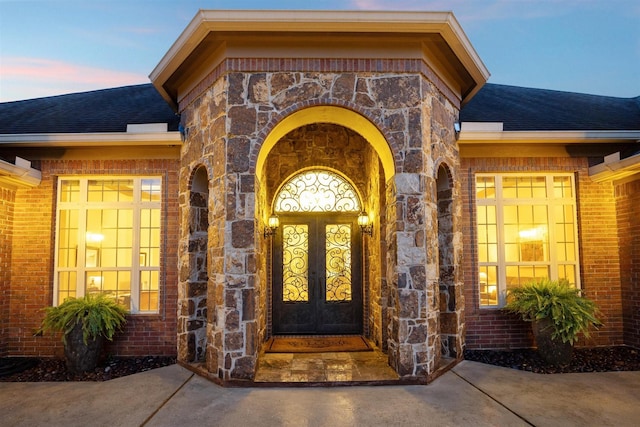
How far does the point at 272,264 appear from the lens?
7672 mm

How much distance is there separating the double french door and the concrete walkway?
8.61 feet

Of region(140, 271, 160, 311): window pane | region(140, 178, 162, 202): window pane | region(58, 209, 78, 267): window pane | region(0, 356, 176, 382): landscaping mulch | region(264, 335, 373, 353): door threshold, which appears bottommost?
region(0, 356, 176, 382): landscaping mulch

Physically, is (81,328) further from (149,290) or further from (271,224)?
(271,224)

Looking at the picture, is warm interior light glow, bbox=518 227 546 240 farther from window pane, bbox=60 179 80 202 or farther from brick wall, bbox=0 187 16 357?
brick wall, bbox=0 187 16 357

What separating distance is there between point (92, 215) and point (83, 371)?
2.45m

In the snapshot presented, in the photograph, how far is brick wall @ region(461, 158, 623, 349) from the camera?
6391 mm

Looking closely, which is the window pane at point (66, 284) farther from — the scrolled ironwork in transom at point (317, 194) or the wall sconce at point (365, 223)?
the wall sconce at point (365, 223)

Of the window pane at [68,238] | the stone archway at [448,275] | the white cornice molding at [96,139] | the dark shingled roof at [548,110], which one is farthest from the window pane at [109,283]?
the dark shingled roof at [548,110]

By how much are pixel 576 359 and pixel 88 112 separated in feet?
30.9

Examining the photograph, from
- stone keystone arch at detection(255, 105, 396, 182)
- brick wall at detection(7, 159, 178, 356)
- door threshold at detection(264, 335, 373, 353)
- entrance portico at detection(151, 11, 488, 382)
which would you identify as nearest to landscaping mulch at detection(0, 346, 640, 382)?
brick wall at detection(7, 159, 178, 356)

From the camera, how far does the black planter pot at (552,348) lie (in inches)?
221

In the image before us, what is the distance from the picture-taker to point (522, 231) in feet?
22.1

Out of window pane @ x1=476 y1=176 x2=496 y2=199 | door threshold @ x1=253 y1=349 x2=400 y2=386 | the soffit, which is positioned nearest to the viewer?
the soffit

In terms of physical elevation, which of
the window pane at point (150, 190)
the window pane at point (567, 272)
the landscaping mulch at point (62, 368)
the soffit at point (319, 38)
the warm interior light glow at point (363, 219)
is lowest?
the landscaping mulch at point (62, 368)
